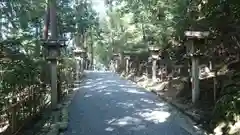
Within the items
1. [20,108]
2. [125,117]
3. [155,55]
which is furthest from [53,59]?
[155,55]

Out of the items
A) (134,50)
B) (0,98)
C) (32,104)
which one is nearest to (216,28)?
(32,104)

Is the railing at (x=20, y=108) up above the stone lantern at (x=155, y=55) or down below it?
below

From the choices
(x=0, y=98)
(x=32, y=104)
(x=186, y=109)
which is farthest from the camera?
(x=186, y=109)

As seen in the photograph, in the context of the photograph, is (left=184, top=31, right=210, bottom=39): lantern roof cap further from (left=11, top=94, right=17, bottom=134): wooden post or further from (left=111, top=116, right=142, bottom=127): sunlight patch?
(left=11, top=94, right=17, bottom=134): wooden post

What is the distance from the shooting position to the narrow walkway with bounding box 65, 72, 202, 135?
7.04 m

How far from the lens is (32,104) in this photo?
7.62 metres

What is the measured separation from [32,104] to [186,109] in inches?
177

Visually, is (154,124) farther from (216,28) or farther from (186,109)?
(216,28)

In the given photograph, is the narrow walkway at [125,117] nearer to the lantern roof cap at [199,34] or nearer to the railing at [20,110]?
the railing at [20,110]

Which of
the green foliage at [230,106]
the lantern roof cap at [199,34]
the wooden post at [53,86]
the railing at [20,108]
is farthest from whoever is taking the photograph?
the wooden post at [53,86]

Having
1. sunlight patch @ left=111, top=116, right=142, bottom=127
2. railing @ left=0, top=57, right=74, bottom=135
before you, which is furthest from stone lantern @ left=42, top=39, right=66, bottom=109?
sunlight patch @ left=111, top=116, right=142, bottom=127

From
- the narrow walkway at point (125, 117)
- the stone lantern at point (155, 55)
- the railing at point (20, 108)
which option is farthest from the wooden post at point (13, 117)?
the stone lantern at point (155, 55)

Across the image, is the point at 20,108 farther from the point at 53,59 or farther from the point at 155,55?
the point at 155,55

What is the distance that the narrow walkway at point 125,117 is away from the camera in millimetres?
7043
